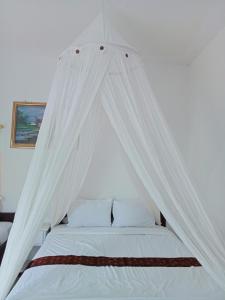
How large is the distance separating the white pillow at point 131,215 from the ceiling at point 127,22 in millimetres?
1892

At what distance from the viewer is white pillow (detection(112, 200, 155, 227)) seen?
10.9ft

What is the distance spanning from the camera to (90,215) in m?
3.33

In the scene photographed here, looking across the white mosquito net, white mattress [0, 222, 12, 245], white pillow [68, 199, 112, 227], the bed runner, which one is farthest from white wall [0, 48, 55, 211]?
the bed runner

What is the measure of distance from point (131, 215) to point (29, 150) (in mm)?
1515

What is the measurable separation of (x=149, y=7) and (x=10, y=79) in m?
2.00

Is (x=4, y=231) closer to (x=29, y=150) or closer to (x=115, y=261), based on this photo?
(x=29, y=150)

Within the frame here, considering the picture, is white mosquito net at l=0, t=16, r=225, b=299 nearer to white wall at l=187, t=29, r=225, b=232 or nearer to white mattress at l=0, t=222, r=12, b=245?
white wall at l=187, t=29, r=225, b=232

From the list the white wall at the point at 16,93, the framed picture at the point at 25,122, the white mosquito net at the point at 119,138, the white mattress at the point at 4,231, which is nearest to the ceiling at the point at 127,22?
the white wall at the point at 16,93

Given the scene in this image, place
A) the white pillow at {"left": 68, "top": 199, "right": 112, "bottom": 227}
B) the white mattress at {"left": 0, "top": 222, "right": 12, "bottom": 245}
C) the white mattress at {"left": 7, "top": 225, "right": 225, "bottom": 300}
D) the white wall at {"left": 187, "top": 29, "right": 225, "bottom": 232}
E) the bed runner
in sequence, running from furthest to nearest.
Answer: the white pillow at {"left": 68, "top": 199, "right": 112, "bottom": 227} < the white mattress at {"left": 0, "top": 222, "right": 12, "bottom": 245} < the white wall at {"left": 187, "top": 29, "right": 225, "bottom": 232} < the bed runner < the white mattress at {"left": 7, "top": 225, "right": 225, "bottom": 300}

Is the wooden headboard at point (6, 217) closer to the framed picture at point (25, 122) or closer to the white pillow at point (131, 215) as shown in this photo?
the framed picture at point (25, 122)

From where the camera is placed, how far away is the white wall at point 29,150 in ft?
11.9

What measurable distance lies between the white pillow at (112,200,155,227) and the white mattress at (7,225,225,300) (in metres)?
0.62

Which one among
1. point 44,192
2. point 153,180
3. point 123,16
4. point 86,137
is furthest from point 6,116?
point 153,180

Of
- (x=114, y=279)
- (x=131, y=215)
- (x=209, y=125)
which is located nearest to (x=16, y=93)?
(x=131, y=215)
